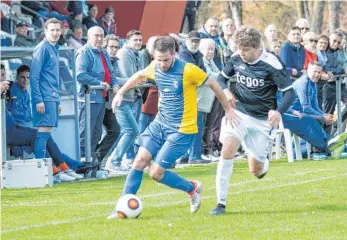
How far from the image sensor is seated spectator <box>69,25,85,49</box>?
22.5 meters

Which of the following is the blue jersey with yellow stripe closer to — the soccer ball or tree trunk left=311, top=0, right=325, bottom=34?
the soccer ball

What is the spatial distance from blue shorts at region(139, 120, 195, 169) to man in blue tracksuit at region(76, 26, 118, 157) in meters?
4.65

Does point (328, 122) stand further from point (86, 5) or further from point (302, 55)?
point (86, 5)

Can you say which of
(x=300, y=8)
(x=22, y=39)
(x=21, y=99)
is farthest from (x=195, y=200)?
(x=300, y=8)

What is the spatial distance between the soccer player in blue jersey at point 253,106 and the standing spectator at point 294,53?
7575 millimetres

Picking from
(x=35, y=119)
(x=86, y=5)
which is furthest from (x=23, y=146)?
(x=86, y=5)

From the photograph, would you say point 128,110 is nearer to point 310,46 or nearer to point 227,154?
point 310,46

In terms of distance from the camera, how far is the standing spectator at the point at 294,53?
792 inches

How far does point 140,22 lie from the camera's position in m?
30.0

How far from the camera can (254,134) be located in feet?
40.9

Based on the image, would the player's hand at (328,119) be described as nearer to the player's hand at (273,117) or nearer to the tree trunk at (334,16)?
A: the player's hand at (273,117)

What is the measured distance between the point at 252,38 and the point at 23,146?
5303 mm

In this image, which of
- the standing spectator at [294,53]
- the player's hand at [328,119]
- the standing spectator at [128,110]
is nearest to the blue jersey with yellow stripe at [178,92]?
the standing spectator at [128,110]

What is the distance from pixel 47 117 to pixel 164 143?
3926mm
